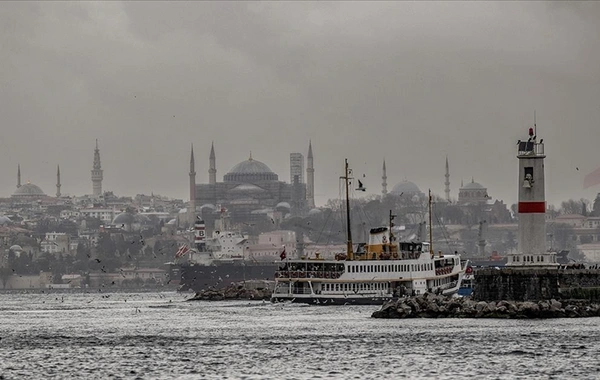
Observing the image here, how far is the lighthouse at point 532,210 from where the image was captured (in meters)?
65.3

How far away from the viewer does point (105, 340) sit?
198ft

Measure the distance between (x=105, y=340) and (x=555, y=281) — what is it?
16683 mm

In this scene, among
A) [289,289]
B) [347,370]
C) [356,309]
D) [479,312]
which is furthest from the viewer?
[289,289]

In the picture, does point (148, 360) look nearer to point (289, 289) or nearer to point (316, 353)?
point (316, 353)

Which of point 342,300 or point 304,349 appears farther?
point 342,300

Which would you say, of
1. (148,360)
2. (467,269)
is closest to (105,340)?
(148,360)

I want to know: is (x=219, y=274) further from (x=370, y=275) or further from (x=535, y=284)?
(x=535, y=284)

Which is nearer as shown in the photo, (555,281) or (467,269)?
(555,281)

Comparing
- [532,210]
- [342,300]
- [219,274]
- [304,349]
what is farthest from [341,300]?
[219,274]

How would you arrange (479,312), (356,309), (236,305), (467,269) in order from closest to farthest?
(479,312)
(356,309)
(236,305)
(467,269)

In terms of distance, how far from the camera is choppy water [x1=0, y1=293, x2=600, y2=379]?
4591 cm

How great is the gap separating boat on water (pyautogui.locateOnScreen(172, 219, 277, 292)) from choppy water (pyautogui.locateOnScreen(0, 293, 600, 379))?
8756 centimetres

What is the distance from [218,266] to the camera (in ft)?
547

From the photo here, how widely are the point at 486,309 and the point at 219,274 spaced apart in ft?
332
